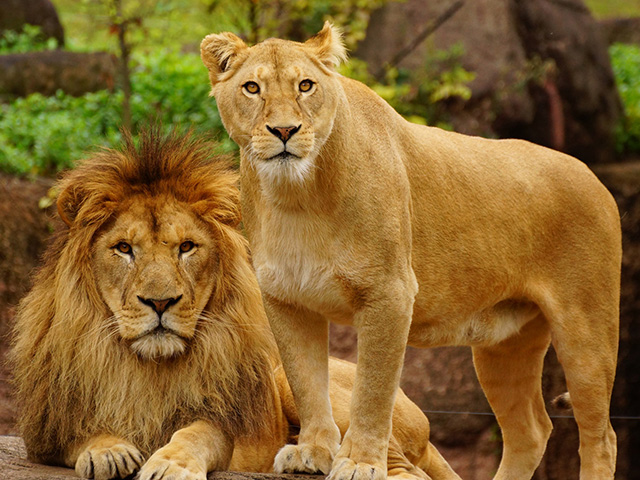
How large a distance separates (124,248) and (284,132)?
86 centimetres

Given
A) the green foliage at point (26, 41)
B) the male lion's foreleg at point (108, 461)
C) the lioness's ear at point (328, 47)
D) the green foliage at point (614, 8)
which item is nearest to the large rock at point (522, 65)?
the green foliage at point (26, 41)

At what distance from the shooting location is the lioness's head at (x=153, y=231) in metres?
3.17

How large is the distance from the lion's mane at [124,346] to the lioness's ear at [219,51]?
51 cm

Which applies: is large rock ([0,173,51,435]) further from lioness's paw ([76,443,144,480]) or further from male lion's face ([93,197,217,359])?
lioness's paw ([76,443,144,480])

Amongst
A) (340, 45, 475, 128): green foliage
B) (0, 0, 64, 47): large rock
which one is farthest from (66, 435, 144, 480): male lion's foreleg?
(0, 0, 64, 47): large rock

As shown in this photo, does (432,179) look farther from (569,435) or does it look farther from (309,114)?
(569,435)

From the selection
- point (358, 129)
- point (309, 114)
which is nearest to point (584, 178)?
point (358, 129)

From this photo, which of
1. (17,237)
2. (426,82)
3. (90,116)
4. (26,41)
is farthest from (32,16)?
(426,82)

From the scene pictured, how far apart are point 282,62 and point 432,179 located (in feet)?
2.83

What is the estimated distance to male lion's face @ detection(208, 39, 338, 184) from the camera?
279 cm

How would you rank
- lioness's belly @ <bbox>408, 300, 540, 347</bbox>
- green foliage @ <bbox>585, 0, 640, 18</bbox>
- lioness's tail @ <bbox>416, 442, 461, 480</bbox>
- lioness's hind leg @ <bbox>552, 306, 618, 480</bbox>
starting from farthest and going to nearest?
green foliage @ <bbox>585, 0, 640, 18</bbox>
lioness's tail @ <bbox>416, 442, 461, 480</bbox>
lioness's hind leg @ <bbox>552, 306, 618, 480</bbox>
lioness's belly @ <bbox>408, 300, 540, 347</bbox>

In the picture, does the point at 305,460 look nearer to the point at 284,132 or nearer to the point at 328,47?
the point at 284,132

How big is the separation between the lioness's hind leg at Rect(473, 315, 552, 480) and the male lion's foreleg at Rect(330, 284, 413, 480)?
1.21m

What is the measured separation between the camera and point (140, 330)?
10.3ft
